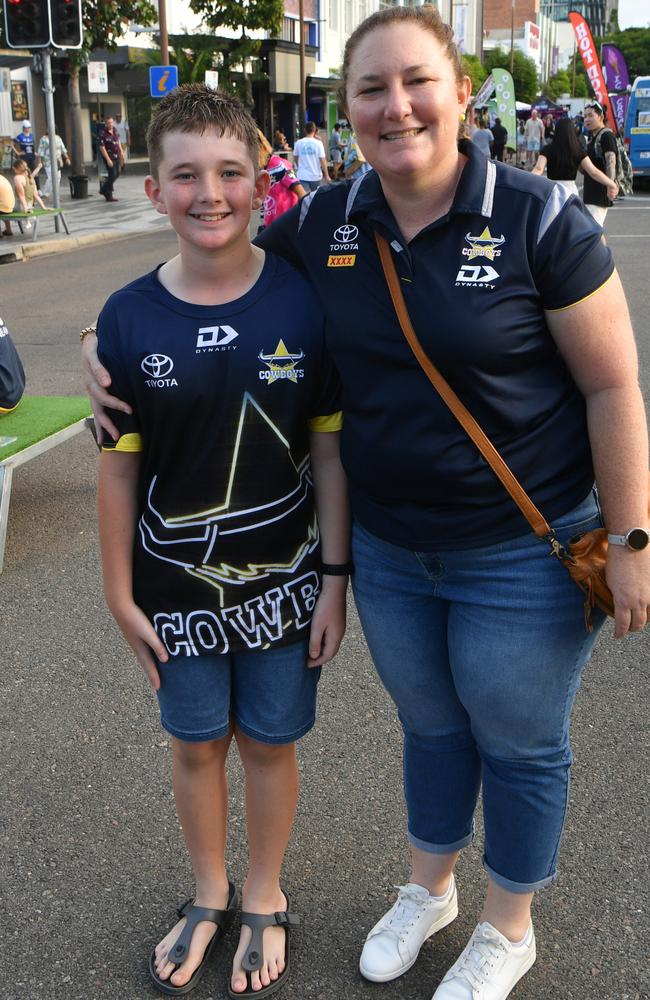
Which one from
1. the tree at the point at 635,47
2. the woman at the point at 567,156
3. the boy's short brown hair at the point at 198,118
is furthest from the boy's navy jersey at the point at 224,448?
the tree at the point at 635,47

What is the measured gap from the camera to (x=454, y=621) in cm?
208

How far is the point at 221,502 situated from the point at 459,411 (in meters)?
0.52

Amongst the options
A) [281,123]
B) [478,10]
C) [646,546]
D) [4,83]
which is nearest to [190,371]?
[646,546]

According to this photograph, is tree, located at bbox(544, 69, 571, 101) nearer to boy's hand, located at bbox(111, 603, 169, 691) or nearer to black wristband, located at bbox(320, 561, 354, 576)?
black wristband, located at bbox(320, 561, 354, 576)

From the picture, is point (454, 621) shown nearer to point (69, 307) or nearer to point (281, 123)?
point (69, 307)

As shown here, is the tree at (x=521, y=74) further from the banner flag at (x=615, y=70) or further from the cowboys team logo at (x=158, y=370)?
the cowboys team logo at (x=158, y=370)

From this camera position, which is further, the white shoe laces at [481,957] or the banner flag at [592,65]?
→ the banner flag at [592,65]

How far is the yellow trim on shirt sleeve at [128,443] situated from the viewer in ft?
6.89

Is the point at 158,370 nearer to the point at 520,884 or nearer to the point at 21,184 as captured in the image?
the point at 520,884

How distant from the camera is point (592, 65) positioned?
97.9 feet

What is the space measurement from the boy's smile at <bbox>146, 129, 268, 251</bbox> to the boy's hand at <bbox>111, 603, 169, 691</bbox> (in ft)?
2.47

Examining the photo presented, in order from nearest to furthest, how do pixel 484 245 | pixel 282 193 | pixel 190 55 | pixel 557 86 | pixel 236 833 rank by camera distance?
pixel 484 245, pixel 236 833, pixel 282 193, pixel 190 55, pixel 557 86

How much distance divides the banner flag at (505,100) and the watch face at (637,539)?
32367 millimetres

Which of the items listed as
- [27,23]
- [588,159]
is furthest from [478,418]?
[27,23]
